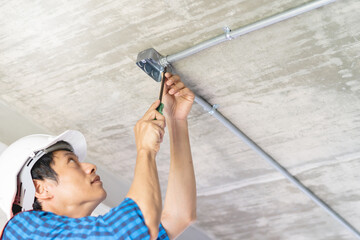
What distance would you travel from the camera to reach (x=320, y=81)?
2586mm

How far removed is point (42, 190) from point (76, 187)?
0.49 feet

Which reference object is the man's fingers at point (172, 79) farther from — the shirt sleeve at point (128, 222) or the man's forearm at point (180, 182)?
the shirt sleeve at point (128, 222)

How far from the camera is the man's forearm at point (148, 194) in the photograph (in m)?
1.75

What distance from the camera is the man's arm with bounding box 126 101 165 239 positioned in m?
1.75

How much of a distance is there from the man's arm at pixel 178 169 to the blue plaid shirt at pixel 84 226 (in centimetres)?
60

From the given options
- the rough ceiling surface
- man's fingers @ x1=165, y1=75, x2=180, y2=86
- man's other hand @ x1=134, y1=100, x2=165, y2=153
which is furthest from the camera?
Result: man's fingers @ x1=165, y1=75, x2=180, y2=86

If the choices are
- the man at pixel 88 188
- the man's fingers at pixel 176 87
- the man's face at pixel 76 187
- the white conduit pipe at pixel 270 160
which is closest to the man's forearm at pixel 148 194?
the man at pixel 88 188

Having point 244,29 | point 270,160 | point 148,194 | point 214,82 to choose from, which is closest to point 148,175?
point 148,194

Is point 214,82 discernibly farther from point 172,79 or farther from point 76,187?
point 76,187

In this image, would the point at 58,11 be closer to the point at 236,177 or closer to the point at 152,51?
the point at 152,51

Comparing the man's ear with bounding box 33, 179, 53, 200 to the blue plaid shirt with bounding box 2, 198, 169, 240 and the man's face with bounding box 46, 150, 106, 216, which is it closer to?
the man's face with bounding box 46, 150, 106, 216

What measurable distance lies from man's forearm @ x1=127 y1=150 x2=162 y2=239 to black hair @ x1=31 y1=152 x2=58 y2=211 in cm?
50

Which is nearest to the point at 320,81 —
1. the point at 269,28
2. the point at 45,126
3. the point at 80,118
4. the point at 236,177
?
the point at 269,28

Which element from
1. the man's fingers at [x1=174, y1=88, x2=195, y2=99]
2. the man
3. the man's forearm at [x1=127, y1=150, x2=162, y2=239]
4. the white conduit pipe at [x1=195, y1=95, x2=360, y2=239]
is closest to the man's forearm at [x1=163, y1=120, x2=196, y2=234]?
the man
